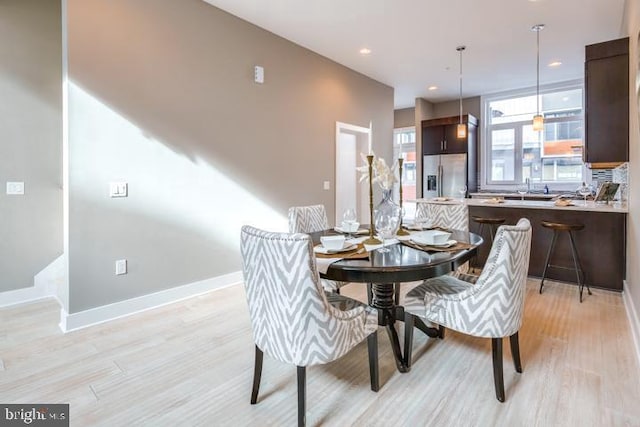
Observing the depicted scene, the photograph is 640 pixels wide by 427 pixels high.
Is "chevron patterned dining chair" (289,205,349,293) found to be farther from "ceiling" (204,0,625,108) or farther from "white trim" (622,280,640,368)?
"ceiling" (204,0,625,108)

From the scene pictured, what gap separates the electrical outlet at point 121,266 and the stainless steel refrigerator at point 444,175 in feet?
19.4

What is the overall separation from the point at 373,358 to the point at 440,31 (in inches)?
156

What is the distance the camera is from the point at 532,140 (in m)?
6.77

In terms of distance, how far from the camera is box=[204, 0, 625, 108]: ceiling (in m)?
3.54

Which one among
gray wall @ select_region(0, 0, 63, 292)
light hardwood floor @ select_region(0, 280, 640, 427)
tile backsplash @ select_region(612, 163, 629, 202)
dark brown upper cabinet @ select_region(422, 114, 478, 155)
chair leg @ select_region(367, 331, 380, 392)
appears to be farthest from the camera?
dark brown upper cabinet @ select_region(422, 114, 478, 155)

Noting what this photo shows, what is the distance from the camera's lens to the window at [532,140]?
633 centimetres

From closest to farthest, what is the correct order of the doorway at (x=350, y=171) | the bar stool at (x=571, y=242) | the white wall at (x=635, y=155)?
the white wall at (x=635, y=155), the bar stool at (x=571, y=242), the doorway at (x=350, y=171)

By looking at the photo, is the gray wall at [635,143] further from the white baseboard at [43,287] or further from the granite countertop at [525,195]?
the white baseboard at [43,287]

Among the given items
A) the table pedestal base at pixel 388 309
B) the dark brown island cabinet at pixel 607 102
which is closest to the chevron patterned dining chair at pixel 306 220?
the table pedestal base at pixel 388 309

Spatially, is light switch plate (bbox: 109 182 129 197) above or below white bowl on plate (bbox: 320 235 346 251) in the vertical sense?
above

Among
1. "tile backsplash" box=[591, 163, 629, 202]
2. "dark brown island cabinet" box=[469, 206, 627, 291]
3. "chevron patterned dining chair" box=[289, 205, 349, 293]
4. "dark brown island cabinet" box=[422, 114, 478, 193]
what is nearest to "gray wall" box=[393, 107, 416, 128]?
"dark brown island cabinet" box=[422, 114, 478, 193]

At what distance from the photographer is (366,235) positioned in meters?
2.53

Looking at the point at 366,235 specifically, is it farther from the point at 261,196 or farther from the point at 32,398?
the point at 32,398

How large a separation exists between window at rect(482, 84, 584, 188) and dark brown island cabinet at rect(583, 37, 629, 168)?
3.60m
